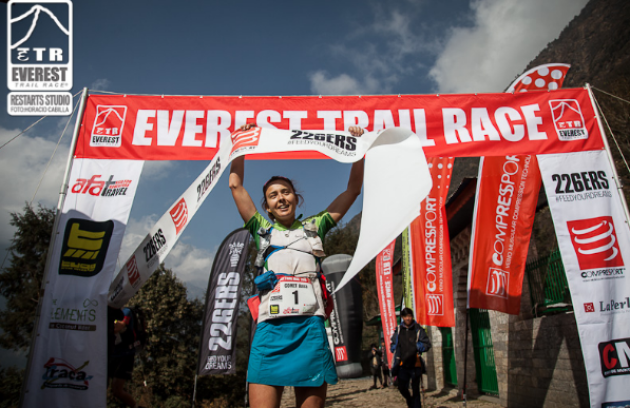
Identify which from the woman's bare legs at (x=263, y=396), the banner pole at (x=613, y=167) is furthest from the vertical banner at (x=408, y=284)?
the woman's bare legs at (x=263, y=396)

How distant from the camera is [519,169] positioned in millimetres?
6547

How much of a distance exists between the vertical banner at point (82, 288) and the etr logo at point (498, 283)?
520 cm

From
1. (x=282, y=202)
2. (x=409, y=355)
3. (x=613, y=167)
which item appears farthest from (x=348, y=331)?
(x=282, y=202)

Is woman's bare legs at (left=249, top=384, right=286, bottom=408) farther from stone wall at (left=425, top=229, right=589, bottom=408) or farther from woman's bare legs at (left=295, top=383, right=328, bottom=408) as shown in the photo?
stone wall at (left=425, top=229, right=589, bottom=408)

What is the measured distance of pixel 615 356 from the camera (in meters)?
4.45

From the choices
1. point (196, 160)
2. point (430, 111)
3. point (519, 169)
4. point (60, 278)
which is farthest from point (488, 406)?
point (60, 278)

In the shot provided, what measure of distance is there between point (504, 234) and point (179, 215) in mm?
5016

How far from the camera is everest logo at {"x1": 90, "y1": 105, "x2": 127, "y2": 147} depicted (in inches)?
195

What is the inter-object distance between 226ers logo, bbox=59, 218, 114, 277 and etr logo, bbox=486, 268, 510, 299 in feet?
17.4

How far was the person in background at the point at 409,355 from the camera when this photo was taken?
247 inches

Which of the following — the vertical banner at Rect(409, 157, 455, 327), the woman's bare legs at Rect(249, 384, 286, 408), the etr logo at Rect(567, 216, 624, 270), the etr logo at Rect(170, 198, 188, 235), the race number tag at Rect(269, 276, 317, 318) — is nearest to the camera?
the woman's bare legs at Rect(249, 384, 286, 408)

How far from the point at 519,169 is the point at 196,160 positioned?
16.0 feet

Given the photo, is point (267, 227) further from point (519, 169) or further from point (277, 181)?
point (519, 169)

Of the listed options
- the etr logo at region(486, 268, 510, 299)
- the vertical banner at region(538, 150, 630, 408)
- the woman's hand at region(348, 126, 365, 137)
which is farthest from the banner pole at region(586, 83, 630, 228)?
the woman's hand at region(348, 126, 365, 137)
